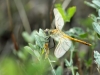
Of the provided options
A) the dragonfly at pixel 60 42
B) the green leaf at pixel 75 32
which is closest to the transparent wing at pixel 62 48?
the dragonfly at pixel 60 42

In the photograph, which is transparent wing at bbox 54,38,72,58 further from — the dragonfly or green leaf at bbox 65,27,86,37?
green leaf at bbox 65,27,86,37

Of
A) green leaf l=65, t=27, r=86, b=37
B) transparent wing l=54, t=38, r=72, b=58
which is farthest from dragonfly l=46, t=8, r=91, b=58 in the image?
green leaf l=65, t=27, r=86, b=37

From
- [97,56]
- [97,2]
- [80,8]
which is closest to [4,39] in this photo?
[80,8]

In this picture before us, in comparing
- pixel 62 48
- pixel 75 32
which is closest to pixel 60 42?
pixel 62 48

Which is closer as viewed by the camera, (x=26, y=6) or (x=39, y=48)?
(x=39, y=48)

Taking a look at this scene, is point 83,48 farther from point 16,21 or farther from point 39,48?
point 39,48

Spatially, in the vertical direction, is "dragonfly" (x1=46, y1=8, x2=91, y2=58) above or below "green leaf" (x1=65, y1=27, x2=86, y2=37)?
below

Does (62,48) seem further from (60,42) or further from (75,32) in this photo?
(75,32)

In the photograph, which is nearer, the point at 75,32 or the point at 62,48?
the point at 62,48
